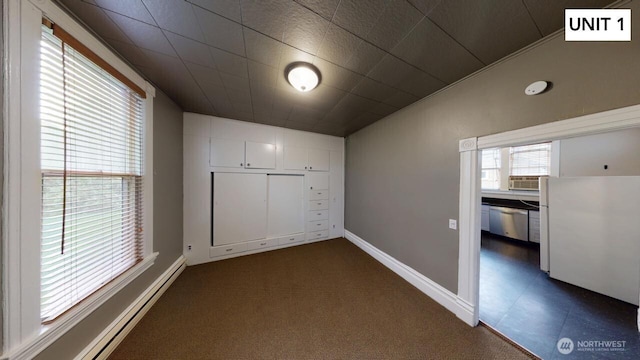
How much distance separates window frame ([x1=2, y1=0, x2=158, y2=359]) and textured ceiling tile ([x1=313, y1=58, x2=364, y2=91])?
62.4 inches

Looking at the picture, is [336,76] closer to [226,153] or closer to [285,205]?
[226,153]

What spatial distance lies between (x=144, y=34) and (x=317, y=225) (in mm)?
3349

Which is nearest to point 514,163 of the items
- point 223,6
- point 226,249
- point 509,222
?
point 509,222

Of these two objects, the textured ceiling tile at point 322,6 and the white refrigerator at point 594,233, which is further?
the white refrigerator at point 594,233

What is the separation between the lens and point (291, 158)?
336 cm

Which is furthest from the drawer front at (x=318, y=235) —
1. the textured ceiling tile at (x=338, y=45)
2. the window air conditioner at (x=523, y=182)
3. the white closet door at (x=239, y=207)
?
the window air conditioner at (x=523, y=182)

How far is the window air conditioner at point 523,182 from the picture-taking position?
3769mm

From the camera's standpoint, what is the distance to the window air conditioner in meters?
3.77

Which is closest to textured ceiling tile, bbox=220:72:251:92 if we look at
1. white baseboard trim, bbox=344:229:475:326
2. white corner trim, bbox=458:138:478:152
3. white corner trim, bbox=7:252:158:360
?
white corner trim, bbox=7:252:158:360

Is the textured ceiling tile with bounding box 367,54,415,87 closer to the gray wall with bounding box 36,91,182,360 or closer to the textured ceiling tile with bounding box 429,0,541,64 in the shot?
the textured ceiling tile with bounding box 429,0,541,64

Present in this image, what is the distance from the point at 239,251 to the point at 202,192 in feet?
3.82

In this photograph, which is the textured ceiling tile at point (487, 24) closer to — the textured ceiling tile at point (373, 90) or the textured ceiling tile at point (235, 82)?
the textured ceiling tile at point (373, 90)

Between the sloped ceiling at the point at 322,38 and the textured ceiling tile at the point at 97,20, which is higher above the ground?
the textured ceiling tile at the point at 97,20

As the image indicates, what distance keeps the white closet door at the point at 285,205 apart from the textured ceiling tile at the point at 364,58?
7.55 feet
